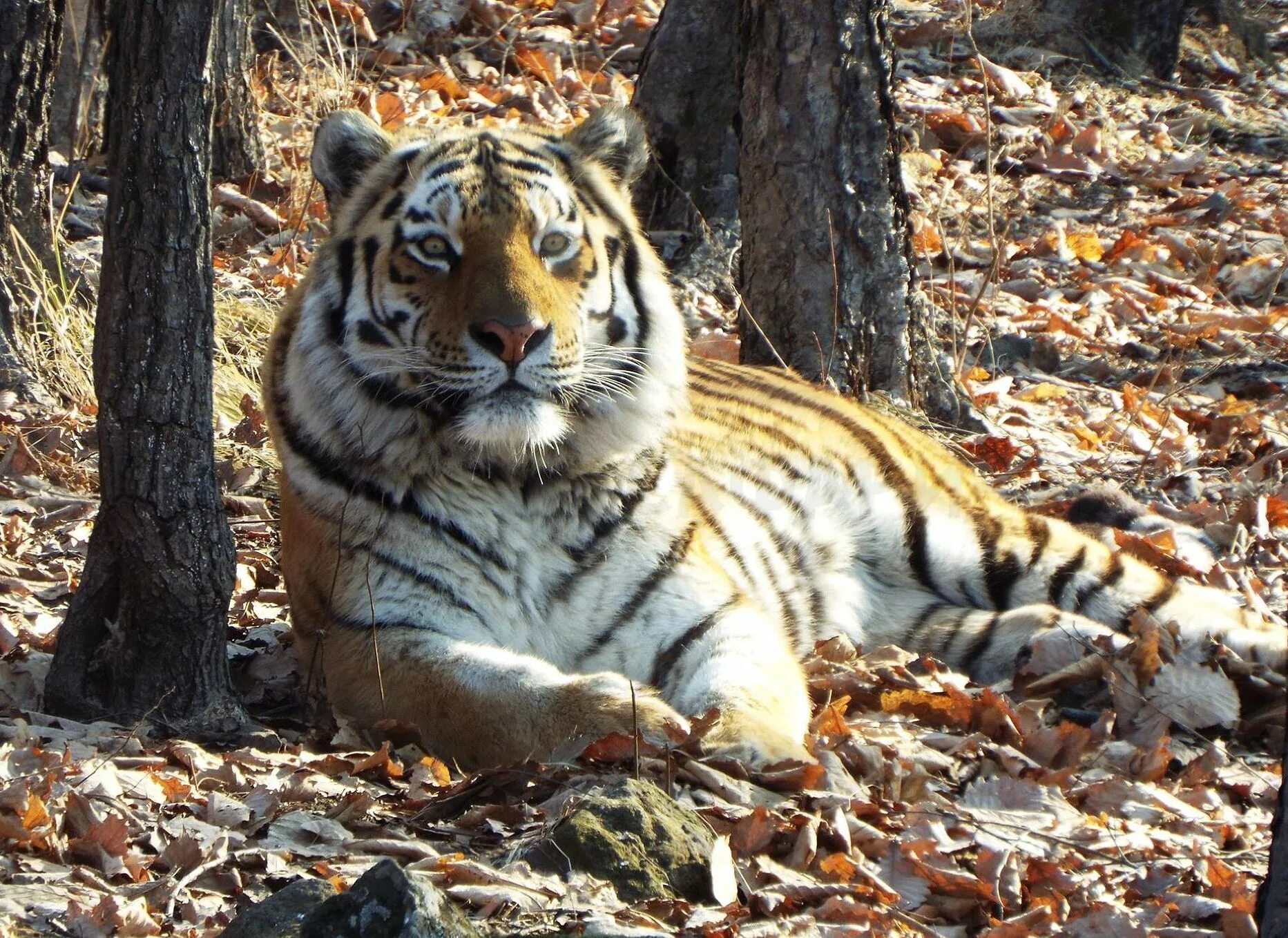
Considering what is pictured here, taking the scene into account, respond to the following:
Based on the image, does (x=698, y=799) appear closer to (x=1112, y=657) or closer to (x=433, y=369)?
(x=433, y=369)

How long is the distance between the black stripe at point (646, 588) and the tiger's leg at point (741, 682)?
137mm

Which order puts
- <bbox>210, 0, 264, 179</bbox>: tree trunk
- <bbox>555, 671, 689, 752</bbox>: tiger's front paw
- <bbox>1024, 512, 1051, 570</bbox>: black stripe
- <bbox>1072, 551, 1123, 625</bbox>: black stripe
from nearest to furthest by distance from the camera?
<bbox>555, 671, 689, 752</bbox>: tiger's front paw → <bbox>1072, 551, 1123, 625</bbox>: black stripe → <bbox>1024, 512, 1051, 570</bbox>: black stripe → <bbox>210, 0, 264, 179</bbox>: tree trunk

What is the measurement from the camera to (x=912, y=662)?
471cm

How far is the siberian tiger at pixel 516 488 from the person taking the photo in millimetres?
3848

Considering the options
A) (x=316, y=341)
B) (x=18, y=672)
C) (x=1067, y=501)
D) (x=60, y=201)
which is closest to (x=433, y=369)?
(x=316, y=341)

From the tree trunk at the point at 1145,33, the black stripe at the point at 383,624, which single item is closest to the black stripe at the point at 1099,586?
the black stripe at the point at 383,624

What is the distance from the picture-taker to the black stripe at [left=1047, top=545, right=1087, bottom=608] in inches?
196

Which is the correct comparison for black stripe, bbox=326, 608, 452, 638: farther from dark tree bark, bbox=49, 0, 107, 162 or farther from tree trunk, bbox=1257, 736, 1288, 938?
dark tree bark, bbox=49, 0, 107, 162

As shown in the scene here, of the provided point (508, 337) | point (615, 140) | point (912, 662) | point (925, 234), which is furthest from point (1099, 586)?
point (925, 234)

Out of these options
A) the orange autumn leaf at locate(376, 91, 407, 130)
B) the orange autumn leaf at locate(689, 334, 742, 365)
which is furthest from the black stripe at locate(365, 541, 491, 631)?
the orange autumn leaf at locate(376, 91, 407, 130)

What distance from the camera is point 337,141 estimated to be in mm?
4324

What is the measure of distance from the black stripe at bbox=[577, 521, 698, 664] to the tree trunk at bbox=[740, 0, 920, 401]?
5.55 feet

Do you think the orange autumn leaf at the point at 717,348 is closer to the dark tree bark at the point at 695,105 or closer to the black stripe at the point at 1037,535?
the dark tree bark at the point at 695,105

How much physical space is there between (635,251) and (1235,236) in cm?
523
